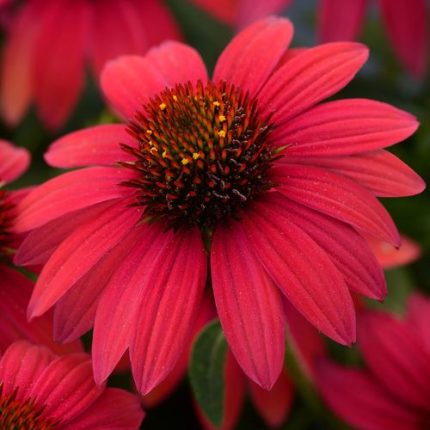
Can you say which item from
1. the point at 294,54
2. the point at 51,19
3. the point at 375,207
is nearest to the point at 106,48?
→ the point at 51,19

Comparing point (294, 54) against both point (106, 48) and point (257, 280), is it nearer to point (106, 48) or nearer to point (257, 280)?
point (257, 280)

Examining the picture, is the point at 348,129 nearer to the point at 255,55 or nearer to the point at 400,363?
the point at 255,55

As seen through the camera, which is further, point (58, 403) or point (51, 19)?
point (51, 19)

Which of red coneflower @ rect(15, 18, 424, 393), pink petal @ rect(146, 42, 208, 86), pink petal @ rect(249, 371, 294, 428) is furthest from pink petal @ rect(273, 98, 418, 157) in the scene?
pink petal @ rect(249, 371, 294, 428)

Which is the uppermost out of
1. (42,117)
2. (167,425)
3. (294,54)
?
(294,54)

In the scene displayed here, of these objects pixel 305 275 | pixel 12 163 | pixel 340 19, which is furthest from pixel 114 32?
pixel 305 275

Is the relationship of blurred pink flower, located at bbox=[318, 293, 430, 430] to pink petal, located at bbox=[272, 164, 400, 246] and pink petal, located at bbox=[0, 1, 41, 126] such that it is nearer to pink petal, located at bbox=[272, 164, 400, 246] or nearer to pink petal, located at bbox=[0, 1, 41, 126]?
pink petal, located at bbox=[272, 164, 400, 246]
